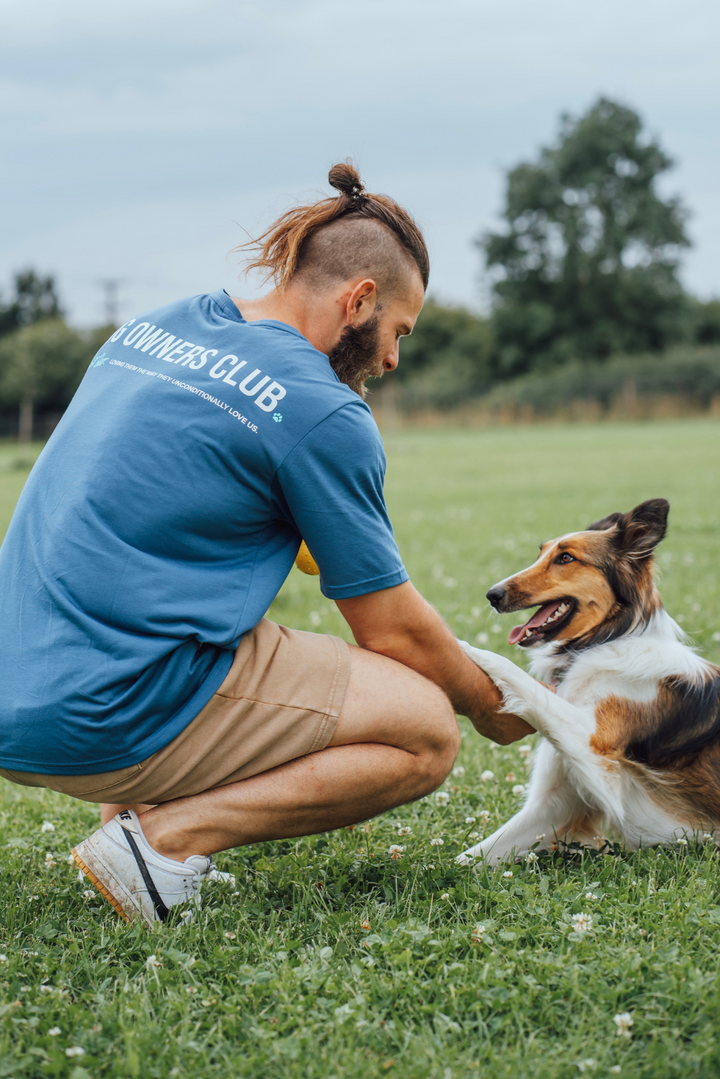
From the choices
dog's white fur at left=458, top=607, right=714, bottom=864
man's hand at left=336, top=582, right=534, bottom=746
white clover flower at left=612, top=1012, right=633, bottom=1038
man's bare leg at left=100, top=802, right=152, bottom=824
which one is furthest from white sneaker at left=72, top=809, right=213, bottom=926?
white clover flower at left=612, top=1012, right=633, bottom=1038

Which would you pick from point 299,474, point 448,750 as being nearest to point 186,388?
point 299,474

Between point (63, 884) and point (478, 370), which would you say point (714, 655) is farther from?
point (478, 370)

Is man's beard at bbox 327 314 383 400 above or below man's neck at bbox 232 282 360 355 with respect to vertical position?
below

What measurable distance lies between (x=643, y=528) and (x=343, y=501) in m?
1.32

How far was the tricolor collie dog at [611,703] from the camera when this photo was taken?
3018 millimetres

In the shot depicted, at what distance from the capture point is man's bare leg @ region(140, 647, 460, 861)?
2.55 m

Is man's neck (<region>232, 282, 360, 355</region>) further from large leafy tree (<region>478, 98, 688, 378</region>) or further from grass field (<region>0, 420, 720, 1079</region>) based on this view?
large leafy tree (<region>478, 98, 688, 378</region>)

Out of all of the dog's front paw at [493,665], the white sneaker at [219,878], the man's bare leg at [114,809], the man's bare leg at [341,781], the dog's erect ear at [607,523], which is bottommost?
the white sneaker at [219,878]

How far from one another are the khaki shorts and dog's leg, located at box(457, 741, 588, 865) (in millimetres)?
874

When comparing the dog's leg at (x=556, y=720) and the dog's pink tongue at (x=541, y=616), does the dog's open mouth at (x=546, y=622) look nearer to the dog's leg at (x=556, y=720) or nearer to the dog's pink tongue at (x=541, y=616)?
the dog's pink tongue at (x=541, y=616)

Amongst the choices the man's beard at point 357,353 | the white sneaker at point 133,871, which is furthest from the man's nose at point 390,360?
the white sneaker at point 133,871

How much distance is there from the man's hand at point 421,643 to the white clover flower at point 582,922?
76 cm

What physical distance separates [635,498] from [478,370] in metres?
40.6

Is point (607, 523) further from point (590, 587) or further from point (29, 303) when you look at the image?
point (29, 303)
